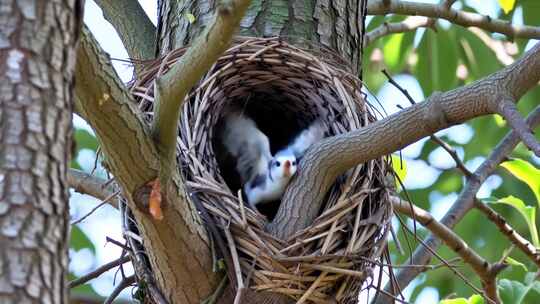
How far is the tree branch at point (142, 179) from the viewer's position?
7.79 feet

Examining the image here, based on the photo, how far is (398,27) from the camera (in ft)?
14.8

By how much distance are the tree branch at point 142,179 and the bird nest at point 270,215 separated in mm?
105

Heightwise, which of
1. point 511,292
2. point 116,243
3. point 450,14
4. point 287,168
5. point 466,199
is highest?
point 450,14

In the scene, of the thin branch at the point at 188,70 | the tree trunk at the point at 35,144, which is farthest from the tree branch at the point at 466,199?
the tree trunk at the point at 35,144

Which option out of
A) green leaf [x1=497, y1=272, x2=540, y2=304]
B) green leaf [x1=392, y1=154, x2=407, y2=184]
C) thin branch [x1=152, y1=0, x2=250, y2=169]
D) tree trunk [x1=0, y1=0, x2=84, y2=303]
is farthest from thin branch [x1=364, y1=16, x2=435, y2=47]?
tree trunk [x1=0, y1=0, x2=84, y2=303]

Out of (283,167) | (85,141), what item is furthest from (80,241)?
(283,167)

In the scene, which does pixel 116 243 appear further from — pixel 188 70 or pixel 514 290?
pixel 514 290

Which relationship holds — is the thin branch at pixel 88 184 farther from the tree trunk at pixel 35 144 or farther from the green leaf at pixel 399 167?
the tree trunk at pixel 35 144

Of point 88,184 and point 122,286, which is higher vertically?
point 88,184

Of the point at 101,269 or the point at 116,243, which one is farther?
the point at 101,269

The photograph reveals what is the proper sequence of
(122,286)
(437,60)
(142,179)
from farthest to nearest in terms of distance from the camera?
(437,60) < (122,286) < (142,179)

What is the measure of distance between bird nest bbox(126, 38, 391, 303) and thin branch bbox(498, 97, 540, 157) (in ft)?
2.21

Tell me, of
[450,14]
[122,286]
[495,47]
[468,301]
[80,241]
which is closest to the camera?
[122,286]

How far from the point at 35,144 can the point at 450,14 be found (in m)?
2.66
